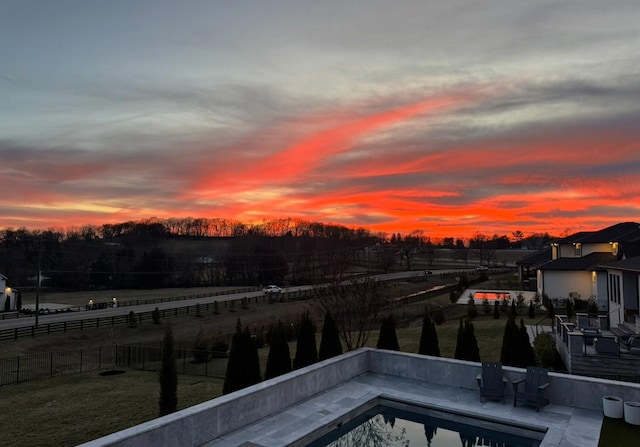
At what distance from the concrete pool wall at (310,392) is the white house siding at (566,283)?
958 inches

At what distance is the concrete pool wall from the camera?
612 centimetres

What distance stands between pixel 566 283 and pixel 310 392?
27.4m

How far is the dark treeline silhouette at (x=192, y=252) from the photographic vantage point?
73.4 meters

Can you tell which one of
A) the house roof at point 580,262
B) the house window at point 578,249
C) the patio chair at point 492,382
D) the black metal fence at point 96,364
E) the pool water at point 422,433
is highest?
the house window at point 578,249

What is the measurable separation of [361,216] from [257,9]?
48.1 m

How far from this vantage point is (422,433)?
788cm

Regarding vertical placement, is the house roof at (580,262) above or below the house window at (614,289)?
above

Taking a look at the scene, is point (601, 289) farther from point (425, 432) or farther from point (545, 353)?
point (425, 432)

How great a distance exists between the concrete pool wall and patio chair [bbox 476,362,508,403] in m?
0.50

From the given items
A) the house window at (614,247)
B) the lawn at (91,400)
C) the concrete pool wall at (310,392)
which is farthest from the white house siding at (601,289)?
the concrete pool wall at (310,392)

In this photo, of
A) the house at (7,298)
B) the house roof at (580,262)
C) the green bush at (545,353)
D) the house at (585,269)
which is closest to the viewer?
the green bush at (545,353)

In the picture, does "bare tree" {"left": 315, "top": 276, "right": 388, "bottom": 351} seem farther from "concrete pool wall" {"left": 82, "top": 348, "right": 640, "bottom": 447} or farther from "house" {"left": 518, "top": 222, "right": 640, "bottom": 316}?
"house" {"left": 518, "top": 222, "right": 640, "bottom": 316}

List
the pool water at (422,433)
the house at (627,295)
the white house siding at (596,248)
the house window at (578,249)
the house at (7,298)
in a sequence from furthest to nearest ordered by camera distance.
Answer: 1. the house at (7,298)
2. the house window at (578,249)
3. the white house siding at (596,248)
4. the house at (627,295)
5. the pool water at (422,433)

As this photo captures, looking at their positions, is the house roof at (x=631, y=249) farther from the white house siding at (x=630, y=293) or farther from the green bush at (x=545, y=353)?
the green bush at (x=545, y=353)
